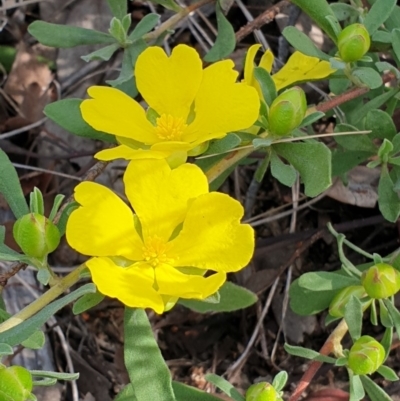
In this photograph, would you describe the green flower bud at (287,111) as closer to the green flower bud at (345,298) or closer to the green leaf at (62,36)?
the green flower bud at (345,298)

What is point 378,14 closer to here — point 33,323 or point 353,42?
point 353,42

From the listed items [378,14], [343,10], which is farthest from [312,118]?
[343,10]

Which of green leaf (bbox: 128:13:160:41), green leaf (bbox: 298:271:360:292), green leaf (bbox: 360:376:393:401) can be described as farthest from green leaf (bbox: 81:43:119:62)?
green leaf (bbox: 360:376:393:401)

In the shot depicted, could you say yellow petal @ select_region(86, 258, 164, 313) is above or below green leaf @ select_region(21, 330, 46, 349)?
above

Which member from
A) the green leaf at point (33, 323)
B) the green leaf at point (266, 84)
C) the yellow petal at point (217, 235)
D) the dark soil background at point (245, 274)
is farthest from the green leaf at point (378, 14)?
the green leaf at point (33, 323)

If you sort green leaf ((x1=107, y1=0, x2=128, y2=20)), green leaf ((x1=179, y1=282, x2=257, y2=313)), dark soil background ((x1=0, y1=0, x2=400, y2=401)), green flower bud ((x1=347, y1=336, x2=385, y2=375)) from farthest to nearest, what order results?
dark soil background ((x1=0, y1=0, x2=400, y2=401)) < green leaf ((x1=107, y1=0, x2=128, y2=20)) < green leaf ((x1=179, y1=282, x2=257, y2=313)) < green flower bud ((x1=347, y1=336, x2=385, y2=375))

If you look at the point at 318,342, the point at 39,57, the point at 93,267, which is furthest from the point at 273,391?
the point at 39,57

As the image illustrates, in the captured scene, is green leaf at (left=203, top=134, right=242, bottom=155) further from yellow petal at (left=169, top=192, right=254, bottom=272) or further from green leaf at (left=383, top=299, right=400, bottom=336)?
green leaf at (left=383, top=299, right=400, bottom=336)
